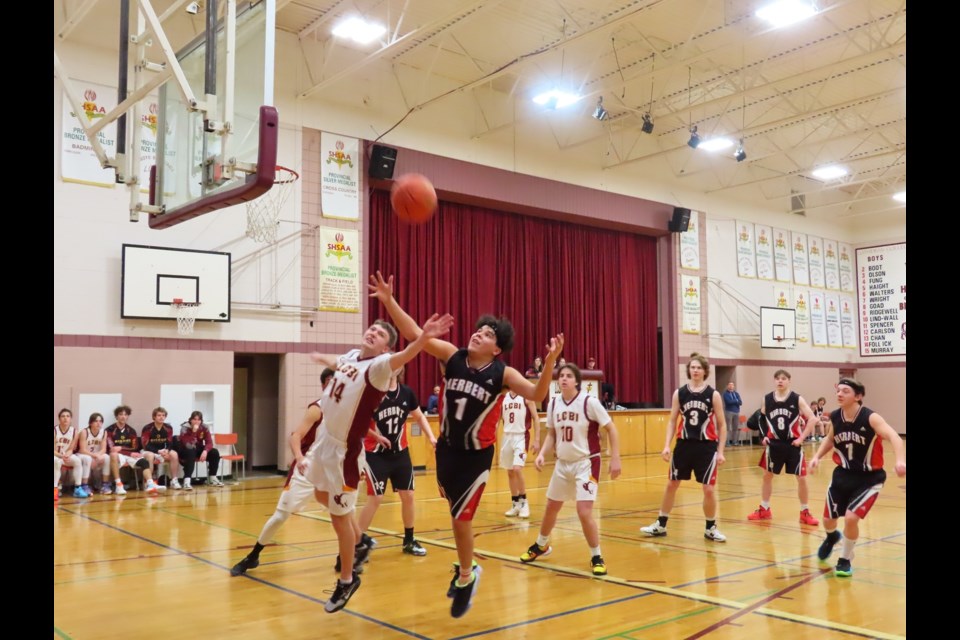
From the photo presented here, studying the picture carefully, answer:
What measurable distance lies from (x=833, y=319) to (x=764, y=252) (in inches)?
169

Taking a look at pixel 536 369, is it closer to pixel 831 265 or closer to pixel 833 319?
pixel 833 319

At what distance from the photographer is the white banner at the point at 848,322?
26.5 metres

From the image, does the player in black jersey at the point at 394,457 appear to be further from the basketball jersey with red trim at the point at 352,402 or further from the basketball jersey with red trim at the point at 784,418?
the basketball jersey with red trim at the point at 784,418

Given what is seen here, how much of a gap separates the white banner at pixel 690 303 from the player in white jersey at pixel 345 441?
57.4 ft

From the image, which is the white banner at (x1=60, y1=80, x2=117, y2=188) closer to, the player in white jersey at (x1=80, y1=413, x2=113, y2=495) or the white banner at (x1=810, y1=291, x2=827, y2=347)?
the player in white jersey at (x1=80, y1=413, x2=113, y2=495)

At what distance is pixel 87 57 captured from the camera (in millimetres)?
12953

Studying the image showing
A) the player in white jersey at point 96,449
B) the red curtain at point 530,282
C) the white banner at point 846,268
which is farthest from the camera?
the white banner at point 846,268

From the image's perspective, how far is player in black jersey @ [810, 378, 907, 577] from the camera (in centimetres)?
617

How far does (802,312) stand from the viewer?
2488 centimetres

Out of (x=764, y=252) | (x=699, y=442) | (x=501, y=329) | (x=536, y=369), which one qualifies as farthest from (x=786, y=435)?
(x=764, y=252)

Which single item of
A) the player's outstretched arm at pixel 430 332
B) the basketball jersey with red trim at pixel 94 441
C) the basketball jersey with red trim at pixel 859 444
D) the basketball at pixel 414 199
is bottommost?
the basketball jersey with red trim at pixel 94 441

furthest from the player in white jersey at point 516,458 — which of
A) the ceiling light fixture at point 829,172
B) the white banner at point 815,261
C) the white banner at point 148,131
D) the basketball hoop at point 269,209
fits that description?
the white banner at point 815,261
